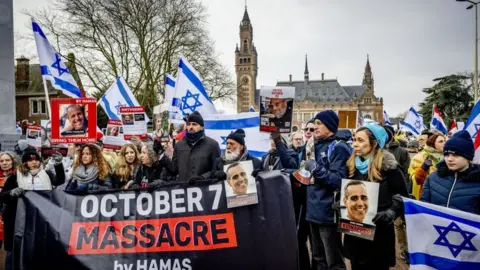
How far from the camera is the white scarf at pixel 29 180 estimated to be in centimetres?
506

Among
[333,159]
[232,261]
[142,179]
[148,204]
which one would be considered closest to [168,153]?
[142,179]

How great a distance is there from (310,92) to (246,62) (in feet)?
72.9

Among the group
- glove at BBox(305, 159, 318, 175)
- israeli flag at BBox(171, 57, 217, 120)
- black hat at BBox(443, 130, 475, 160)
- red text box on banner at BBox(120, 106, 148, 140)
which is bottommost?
Answer: glove at BBox(305, 159, 318, 175)

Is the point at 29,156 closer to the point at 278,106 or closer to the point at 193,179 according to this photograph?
the point at 193,179

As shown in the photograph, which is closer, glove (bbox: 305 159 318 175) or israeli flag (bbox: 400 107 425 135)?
glove (bbox: 305 159 318 175)

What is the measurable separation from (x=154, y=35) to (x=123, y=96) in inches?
800

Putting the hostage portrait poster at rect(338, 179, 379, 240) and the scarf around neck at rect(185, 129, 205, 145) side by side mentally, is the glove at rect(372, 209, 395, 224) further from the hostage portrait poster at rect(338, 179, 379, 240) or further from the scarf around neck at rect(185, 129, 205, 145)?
the scarf around neck at rect(185, 129, 205, 145)

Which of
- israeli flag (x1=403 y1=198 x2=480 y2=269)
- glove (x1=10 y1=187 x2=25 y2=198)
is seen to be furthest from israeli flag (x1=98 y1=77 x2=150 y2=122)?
israeli flag (x1=403 y1=198 x2=480 y2=269)

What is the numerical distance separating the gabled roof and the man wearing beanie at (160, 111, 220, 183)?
120 meters

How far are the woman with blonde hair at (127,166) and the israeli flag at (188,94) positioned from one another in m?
1.56

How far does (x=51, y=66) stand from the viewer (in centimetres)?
762

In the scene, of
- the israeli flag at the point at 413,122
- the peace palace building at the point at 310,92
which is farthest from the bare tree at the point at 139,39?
the peace palace building at the point at 310,92

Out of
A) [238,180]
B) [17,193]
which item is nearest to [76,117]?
[17,193]

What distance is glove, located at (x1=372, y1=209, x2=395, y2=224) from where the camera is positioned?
11.7ft
